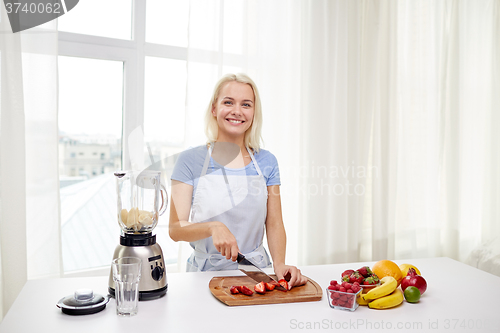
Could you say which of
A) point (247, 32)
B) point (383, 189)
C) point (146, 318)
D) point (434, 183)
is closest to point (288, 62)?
point (247, 32)

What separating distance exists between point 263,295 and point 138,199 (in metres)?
0.50

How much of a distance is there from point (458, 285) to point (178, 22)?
2.10 meters

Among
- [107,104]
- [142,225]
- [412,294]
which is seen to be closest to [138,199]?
[142,225]

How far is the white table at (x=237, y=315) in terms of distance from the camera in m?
1.06

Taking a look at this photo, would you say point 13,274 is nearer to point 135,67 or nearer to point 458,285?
point 135,67

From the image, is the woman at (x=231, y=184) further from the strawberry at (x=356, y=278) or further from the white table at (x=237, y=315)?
the strawberry at (x=356, y=278)

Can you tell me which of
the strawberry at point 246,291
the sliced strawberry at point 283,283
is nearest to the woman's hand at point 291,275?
the sliced strawberry at point 283,283

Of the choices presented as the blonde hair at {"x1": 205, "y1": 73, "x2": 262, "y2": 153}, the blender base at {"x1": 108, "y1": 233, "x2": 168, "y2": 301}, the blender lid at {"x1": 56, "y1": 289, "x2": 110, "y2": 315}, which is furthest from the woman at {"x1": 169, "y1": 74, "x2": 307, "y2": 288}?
the blender lid at {"x1": 56, "y1": 289, "x2": 110, "y2": 315}

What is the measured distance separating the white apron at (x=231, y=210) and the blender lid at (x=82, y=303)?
60 centimetres

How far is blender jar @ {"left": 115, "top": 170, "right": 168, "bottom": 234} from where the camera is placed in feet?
4.07

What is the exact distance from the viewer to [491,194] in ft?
10.6

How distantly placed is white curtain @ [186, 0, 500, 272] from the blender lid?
1.29 metres

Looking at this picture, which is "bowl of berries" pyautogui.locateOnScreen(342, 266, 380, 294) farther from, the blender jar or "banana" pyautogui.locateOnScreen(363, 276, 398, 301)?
the blender jar

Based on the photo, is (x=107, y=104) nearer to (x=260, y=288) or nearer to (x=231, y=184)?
(x=231, y=184)
